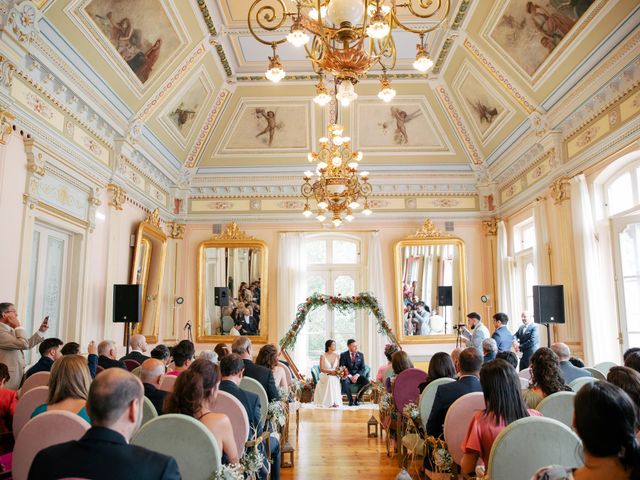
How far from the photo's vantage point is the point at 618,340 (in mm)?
6965

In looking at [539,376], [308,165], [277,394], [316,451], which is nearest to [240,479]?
[539,376]

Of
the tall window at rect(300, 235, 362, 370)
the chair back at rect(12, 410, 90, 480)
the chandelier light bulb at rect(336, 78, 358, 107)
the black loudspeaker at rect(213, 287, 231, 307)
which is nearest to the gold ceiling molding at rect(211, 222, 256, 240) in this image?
the black loudspeaker at rect(213, 287, 231, 307)

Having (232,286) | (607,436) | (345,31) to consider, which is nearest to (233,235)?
(232,286)

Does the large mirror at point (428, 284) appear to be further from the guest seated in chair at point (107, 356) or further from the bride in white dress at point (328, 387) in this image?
the guest seated in chair at point (107, 356)

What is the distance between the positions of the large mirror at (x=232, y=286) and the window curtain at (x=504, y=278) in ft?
15.8

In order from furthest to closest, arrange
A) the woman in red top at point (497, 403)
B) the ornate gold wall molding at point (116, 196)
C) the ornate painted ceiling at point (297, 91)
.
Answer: the ornate gold wall molding at point (116, 196)
the ornate painted ceiling at point (297, 91)
the woman in red top at point (497, 403)

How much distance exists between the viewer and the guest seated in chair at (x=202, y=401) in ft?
9.29

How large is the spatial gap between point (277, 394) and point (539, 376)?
8.45 ft

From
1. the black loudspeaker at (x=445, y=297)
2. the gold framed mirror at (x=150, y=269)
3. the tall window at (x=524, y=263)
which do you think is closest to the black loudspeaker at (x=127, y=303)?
the gold framed mirror at (x=150, y=269)

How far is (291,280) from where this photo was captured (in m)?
11.2

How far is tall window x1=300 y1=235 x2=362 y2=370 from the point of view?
12117 millimetres

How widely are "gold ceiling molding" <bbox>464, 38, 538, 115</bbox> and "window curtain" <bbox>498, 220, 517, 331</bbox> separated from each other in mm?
2982

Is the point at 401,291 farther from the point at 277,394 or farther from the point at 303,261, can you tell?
the point at 277,394

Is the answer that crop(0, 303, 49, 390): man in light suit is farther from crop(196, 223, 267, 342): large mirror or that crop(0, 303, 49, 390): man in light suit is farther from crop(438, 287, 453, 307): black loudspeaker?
crop(438, 287, 453, 307): black loudspeaker
